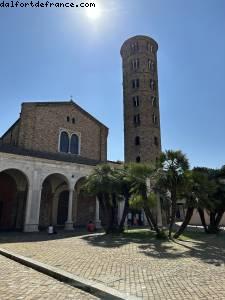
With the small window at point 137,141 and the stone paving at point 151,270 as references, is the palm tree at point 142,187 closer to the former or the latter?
the stone paving at point 151,270

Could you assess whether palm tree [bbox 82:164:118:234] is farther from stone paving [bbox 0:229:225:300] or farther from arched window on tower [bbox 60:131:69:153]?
arched window on tower [bbox 60:131:69:153]

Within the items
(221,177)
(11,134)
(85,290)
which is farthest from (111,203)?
(11,134)

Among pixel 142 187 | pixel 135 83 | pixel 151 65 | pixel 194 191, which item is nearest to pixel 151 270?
pixel 142 187

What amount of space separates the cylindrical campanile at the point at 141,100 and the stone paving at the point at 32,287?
31194 mm

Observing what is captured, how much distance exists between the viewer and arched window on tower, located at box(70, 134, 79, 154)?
31.3 m

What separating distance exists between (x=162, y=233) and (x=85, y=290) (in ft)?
39.1

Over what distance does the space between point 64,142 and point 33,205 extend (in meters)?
10.0

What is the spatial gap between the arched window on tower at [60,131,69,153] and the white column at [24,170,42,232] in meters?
7.60

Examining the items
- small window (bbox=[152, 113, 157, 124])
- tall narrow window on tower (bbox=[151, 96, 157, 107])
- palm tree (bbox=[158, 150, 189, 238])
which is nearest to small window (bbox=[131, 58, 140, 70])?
tall narrow window on tower (bbox=[151, 96, 157, 107])

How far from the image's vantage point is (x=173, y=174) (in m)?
17.6

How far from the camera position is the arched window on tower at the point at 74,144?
31273 mm

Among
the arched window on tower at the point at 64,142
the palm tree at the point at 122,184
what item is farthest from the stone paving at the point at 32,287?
the arched window on tower at the point at 64,142

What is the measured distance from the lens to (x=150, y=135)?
3916cm

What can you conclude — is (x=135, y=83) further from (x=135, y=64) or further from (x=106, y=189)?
(x=106, y=189)
